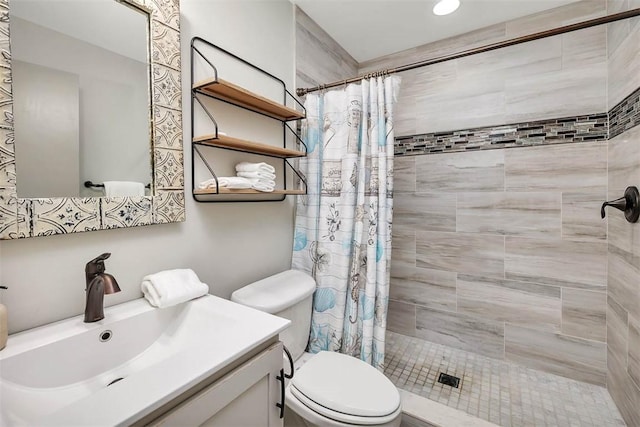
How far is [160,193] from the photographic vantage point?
1121 mm

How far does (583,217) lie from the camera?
1.76m

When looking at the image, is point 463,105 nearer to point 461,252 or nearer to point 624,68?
point 624,68

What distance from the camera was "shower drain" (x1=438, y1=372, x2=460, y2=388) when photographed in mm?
1751

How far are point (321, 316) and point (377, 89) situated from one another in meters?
1.35

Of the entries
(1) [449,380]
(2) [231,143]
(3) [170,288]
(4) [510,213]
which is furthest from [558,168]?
(3) [170,288]

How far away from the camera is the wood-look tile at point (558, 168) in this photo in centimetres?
172

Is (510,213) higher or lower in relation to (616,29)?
lower

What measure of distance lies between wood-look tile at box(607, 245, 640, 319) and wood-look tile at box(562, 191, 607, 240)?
119 mm

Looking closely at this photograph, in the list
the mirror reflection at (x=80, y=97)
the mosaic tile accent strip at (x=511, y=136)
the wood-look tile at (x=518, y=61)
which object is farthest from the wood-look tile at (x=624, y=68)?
the mirror reflection at (x=80, y=97)

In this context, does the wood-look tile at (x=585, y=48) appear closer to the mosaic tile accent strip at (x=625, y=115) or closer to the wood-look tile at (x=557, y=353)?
the mosaic tile accent strip at (x=625, y=115)

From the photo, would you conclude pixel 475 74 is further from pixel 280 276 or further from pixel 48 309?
pixel 48 309

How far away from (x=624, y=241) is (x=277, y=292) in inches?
70.5

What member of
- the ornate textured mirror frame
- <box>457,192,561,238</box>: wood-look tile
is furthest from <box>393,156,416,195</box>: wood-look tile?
the ornate textured mirror frame

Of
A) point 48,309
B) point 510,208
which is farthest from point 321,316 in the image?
point 510,208
